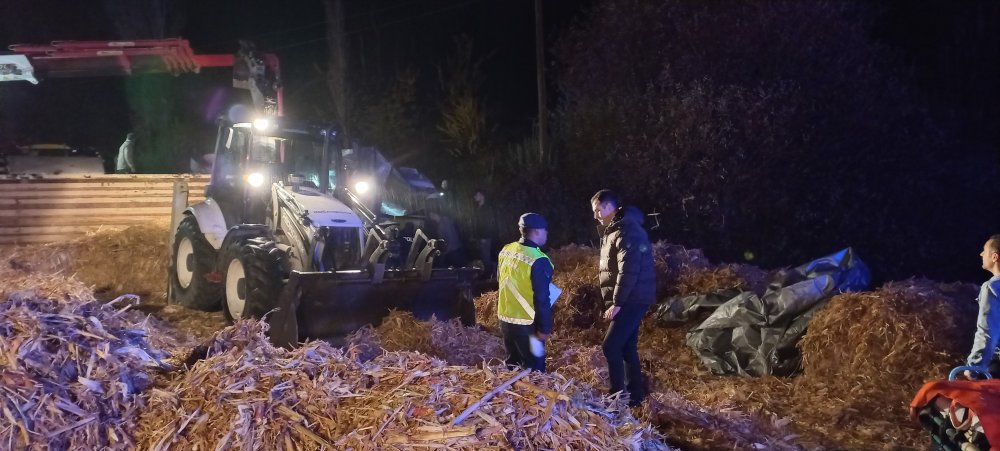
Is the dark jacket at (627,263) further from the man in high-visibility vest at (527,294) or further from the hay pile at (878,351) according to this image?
the hay pile at (878,351)

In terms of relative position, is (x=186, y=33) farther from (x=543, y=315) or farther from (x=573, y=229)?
(x=543, y=315)

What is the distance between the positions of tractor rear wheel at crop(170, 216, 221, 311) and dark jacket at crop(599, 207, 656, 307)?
5.36 m

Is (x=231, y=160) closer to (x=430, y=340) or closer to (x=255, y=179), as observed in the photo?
(x=255, y=179)

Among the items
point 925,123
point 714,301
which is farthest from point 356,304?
point 925,123

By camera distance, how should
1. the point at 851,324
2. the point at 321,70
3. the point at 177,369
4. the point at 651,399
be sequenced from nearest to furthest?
the point at 177,369, the point at 651,399, the point at 851,324, the point at 321,70

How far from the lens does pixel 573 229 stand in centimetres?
1648

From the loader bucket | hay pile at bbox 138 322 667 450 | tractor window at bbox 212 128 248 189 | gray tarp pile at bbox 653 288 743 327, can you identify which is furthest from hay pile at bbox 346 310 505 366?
tractor window at bbox 212 128 248 189

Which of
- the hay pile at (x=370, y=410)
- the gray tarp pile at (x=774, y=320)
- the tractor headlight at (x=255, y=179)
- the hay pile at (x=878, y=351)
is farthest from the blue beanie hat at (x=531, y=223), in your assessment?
the tractor headlight at (x=255, y=179)

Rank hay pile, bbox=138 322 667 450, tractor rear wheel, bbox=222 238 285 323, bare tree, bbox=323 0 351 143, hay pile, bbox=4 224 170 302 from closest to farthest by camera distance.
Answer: hay pile, bbox=138 322 667 450 → tractor rear wheel, bbox=222 238 285 323 → hay pile, bbox=4 224 170 302 → bare tree, bbox=323 0 351 143

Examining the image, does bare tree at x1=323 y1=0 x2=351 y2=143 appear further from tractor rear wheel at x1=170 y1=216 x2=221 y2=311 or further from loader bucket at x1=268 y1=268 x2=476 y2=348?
loader bucket at x1=268 y1=268 x2=476 y2=348

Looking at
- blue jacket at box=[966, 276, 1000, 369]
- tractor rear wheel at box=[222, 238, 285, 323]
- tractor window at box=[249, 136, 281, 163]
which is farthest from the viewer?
tractor window at box=[249, 136, 281, 163]

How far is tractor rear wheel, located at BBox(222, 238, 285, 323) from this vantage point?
729 centimetres

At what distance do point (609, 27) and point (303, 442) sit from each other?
13.1 metres

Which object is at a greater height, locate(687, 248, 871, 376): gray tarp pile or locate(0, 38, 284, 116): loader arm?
locate(0, 38, 284, 116): loader arm
